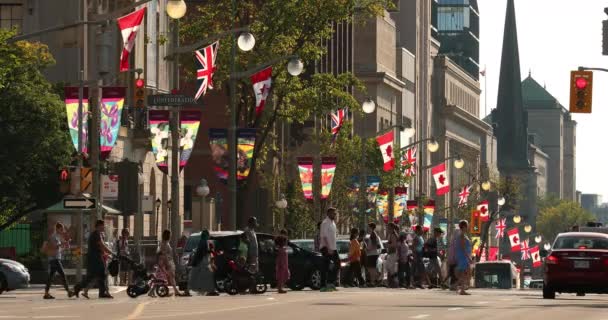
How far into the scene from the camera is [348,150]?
9525cm

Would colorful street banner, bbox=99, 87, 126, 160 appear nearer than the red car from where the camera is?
No

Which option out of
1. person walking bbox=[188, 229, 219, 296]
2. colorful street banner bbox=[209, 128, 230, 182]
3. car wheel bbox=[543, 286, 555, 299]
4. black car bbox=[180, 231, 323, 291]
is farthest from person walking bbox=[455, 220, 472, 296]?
colorful street banner bbox=[209, 128, 230, 182]

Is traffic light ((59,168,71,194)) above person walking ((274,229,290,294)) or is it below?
above

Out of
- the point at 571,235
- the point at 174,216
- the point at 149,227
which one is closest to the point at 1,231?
the point at 149,227

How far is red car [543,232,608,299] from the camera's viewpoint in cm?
4056

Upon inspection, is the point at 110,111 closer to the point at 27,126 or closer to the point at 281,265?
the point at 281,265

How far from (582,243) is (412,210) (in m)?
67.1

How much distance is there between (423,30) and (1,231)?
12964 centimetres

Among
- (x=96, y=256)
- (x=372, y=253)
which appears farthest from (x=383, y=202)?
(x=96, y=256)

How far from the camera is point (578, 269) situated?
1599 inches

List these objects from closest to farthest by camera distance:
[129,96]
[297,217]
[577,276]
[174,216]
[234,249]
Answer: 1. [577,276]
2. [234,249]
3. [174,216]
4. [129,96]
5. [297,217]

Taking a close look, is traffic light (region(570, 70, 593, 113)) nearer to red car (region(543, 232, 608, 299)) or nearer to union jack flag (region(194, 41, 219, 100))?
red car (region(543, 232, 608, 299))

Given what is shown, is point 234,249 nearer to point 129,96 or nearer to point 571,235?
point 571,235

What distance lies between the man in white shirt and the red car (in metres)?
5.54
